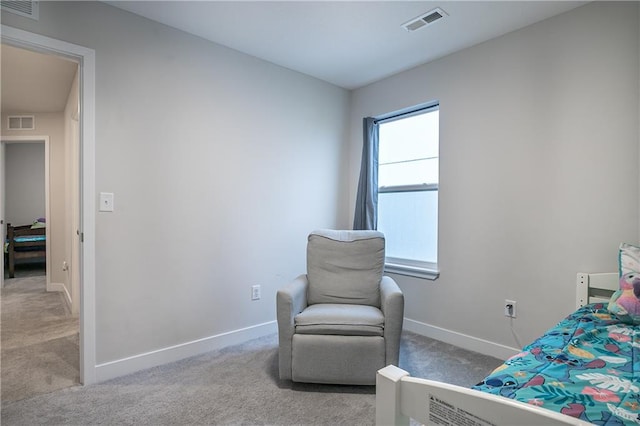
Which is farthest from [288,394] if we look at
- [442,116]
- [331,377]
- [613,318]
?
[442,116]

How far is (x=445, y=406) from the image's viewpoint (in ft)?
2.09

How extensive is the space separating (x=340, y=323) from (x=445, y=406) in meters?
1.45

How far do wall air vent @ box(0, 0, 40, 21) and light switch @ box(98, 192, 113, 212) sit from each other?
3.44 ft

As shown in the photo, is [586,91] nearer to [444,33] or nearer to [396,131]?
[444,33]

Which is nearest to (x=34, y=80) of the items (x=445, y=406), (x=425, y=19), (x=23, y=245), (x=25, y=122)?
(x=25, y=122)

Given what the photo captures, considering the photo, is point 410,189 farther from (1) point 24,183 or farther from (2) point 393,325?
(1) point 24,183

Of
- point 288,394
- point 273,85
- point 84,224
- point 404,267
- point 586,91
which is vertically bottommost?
point 288,394

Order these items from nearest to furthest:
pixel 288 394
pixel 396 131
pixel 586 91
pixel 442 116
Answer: pixel 288 394 → pixel 586 91 → pixel 442 116 → pixel 396 131

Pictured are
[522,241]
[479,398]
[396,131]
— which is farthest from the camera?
[396,131]

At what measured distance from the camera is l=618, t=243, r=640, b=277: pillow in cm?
168

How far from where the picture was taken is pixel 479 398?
0.59 metres

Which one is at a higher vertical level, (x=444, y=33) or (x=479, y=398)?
(x=444, y=33)

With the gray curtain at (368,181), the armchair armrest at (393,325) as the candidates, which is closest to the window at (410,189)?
the gray curtain at (368,181)

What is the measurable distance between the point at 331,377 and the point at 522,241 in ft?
5.36
